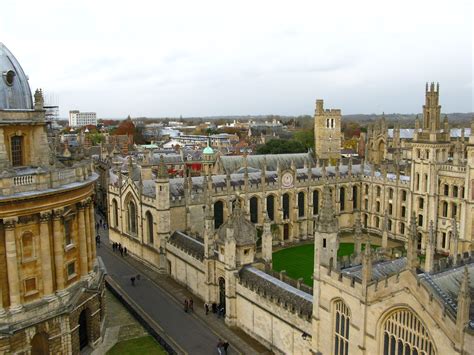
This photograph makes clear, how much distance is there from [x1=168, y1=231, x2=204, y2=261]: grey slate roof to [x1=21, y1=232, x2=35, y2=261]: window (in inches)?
479

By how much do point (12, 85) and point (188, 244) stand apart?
1682cm

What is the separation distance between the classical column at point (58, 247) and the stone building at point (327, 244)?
9156 millimetres

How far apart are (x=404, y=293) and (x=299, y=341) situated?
788 cm

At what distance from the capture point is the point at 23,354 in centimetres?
2264

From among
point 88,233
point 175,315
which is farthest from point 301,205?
point 88,233

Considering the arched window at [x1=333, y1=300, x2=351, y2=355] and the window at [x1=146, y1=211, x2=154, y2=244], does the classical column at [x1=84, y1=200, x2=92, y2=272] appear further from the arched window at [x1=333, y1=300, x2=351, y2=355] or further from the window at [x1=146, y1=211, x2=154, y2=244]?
the arched window at [x1=333, y1=300, x2=351, y2=355]

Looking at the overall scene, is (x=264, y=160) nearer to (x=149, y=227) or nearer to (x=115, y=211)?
(x=115, y=211)

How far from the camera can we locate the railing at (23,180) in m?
22.1

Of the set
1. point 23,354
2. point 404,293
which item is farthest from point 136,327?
point 404,293

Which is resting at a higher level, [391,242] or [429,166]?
[429,166]

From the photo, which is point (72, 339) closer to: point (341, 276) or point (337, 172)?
point (341, 276)

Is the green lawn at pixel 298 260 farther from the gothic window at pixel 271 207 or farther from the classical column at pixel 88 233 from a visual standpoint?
the classical column at pixel 88 233

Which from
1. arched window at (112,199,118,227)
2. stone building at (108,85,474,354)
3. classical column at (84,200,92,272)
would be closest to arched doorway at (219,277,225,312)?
stone building at (108,85,474,354)

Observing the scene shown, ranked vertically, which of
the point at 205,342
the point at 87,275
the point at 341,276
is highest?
the point at 341,276
